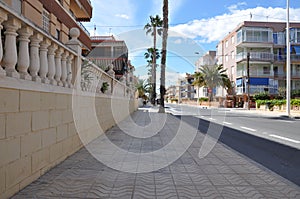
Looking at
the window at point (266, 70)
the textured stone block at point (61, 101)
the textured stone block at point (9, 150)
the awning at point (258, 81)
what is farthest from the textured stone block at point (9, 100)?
the window at point (266, 70)

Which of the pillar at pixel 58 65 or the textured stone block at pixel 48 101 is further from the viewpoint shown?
the pillar at pixel 58 65

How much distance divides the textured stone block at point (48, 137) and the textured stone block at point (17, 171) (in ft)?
1.79

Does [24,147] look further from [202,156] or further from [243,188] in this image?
[202,156]

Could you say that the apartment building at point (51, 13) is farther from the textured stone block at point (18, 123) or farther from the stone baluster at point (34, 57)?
the textured stone block at point (18, 123)

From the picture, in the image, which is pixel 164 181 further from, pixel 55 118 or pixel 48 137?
pixel 55 118

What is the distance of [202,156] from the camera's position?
20.6ft

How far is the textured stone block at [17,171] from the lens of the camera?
128 inches

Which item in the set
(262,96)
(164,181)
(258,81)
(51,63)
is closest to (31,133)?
(51,63)

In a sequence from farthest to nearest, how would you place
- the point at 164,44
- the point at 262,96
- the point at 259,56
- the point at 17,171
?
the point at 259,56 → the point at 262,96 → the point at 164,44 → the point at 17,171

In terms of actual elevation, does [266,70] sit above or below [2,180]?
above

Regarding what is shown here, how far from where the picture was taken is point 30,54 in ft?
13.7

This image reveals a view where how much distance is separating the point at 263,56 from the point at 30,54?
51.5 metres

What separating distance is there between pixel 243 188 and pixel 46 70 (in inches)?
140

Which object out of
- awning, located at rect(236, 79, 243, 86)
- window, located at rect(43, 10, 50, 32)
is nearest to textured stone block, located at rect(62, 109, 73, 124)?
window, located at rect(43, 10, 50, 32)
